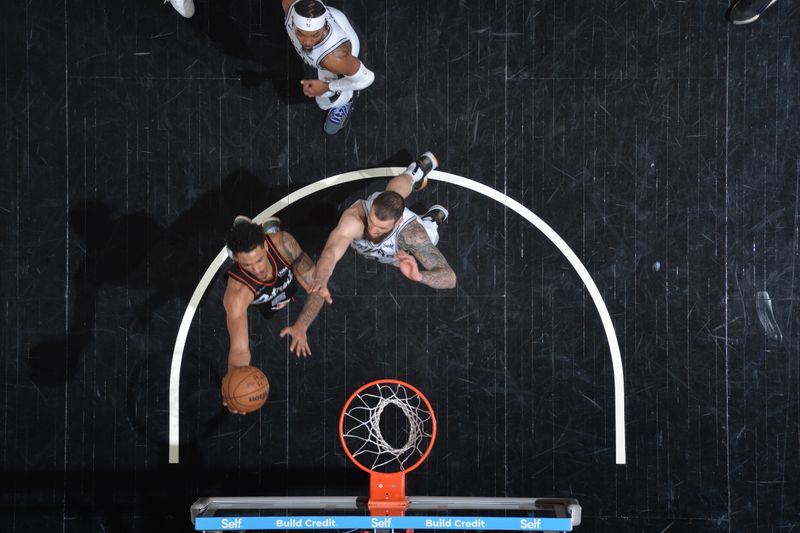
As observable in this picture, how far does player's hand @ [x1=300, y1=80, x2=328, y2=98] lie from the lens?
18.8 ft

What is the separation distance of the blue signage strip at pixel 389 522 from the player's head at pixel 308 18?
3978mm

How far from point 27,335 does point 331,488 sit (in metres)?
3.31

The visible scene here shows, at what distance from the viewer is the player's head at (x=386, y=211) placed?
5254mm

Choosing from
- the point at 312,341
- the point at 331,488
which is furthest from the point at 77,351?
the point at 331,488

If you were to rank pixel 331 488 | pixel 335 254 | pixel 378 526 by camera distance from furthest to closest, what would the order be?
pixel 331 488
pixel 335 254
pixel 378 526

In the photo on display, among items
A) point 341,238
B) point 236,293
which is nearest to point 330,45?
point 341,238

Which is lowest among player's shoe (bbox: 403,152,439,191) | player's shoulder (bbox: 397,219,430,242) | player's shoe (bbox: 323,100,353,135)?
player's shoulder (bbox: 397,219,430,242)

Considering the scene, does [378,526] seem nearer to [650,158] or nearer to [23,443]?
[23,443]

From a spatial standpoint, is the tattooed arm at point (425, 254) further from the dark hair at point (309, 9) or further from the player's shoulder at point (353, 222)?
the dark hair at point (309, 9)

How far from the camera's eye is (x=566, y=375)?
6.16 meters

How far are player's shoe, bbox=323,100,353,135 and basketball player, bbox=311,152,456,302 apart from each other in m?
0.86

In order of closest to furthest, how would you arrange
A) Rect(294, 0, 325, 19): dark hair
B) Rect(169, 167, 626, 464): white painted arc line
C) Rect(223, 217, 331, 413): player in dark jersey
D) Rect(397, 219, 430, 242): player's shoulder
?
Rect(294, 0, 325, 19): dark hair < Rect(223, 217, 331, 413): player in dark jersey < Rect(397, 219, 430, 242): player's shoulder < Rect(169, 167, 626, 464): white painted arc line

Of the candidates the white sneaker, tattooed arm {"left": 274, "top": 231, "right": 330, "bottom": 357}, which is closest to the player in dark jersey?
tattooed arm {"left": 274, "top": 231, "right": 330, "bottom": 357}

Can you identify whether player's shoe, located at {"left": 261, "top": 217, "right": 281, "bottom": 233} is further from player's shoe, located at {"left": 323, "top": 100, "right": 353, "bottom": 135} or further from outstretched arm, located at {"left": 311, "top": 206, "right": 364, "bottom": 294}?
player's shoe, located at {"left": 323, "top": 100, "right": 353, "bottom": 135}
